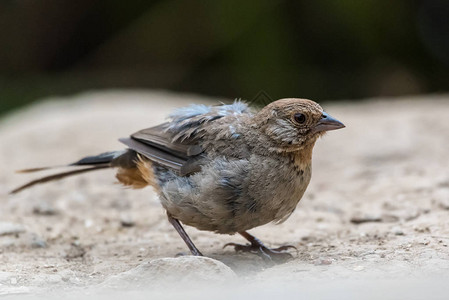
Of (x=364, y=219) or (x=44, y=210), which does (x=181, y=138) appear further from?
(x=44, y=210)

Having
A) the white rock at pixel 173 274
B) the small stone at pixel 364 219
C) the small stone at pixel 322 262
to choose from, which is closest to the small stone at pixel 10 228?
the white rock at pixel 173 274

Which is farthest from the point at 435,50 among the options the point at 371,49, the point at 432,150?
the point at 432,150

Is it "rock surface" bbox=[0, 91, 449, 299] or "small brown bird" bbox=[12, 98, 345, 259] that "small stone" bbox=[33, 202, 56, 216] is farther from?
"small brown bird" bbox=[12, 98, 345, 259]

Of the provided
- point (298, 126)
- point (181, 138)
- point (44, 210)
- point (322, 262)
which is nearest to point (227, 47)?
point (44, 210)

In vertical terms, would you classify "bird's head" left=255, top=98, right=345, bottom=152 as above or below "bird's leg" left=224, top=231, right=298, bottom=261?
above

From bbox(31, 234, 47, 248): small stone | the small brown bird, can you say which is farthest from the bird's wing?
bbox(31, 234, 47, 248): small stone

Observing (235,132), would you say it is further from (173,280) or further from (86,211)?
(86,211)

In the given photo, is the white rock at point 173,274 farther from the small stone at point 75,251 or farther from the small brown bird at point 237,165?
the small stone at point 75,251
